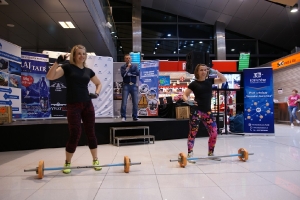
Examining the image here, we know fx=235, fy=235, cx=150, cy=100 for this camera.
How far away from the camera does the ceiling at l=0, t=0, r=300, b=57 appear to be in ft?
21.4

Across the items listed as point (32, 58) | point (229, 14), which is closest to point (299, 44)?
point (229, 14)

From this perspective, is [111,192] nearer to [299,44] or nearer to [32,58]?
[32,58]

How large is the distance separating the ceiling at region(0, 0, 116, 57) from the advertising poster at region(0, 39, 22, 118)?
1440 millimetres

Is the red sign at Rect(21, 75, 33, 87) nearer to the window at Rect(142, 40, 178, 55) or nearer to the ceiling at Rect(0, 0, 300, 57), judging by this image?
the ceiling at Rect(0, 0, 300, 57)

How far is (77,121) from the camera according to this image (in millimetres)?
2789

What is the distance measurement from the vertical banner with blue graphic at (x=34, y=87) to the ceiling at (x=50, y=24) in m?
1.34

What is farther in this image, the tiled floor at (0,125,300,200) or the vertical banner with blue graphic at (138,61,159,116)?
the vertical banner with blue graphic at (138,61,159,116)

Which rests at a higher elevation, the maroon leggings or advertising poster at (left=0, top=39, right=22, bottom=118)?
advertising poster at (left=0, top=39, right=22, bottom=118)

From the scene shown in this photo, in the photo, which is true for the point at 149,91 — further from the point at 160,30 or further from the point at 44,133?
the point at 160,30

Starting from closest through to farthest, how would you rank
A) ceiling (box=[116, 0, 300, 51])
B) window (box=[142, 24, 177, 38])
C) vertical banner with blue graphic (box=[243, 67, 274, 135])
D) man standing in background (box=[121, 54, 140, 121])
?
man standing in background (box=[121, 54, 140, 121])
vertical banner with blue graphic (box=[243, 67, 274, 135])
ceiling (box=[116, 0, 300, 51])
window (box=[142, 24, 177, 38])

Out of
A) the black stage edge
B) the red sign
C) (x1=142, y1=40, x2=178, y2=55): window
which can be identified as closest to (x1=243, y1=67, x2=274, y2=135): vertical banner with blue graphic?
the black stage edge

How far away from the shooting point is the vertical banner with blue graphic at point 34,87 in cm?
598

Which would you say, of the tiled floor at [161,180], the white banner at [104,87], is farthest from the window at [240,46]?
the tiled floor at [161,180]

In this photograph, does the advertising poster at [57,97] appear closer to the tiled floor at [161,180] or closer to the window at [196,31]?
the tiled floor at [161,180]
